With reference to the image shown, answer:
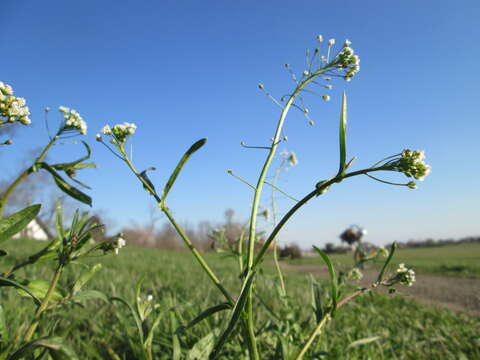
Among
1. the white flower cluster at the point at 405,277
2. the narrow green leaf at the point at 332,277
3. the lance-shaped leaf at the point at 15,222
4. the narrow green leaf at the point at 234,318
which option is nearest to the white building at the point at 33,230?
the lance-shaped leaf at the point at 15,222

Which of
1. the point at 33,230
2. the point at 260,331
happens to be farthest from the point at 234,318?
the point at 33,230

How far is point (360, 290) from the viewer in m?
0.96

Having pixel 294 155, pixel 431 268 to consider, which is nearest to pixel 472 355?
pixel 294 155

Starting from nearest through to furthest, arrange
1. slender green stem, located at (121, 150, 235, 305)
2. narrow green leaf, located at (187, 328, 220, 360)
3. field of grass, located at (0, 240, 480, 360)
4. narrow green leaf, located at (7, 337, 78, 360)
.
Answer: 1. narrow green leaf, located at (7, 337, 78, 360)
2. slender green stem, located at (121, 150, 235, 305)
3. narrow green leaf, located at (187, 328, 220, 360)
4. field of grass, located at (0, 240, 480, 360)

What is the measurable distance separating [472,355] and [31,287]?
82.7 inches

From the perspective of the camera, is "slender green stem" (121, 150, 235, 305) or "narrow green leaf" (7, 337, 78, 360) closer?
"narrow green leaf" (7, 337, 78, 360)

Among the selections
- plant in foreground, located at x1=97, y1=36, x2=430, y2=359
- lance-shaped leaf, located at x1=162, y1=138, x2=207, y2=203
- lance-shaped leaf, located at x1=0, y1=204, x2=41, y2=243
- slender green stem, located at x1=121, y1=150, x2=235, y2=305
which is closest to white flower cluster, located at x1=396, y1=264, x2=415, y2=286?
plant in foreground, located at x1=97, y1=36, x2=430, y2=359

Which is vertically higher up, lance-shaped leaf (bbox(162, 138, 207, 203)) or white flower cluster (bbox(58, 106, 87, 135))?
white flower cluster (bbox(58, 106, 87, 135))

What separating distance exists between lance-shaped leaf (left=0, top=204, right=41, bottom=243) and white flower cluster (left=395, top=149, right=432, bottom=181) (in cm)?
80

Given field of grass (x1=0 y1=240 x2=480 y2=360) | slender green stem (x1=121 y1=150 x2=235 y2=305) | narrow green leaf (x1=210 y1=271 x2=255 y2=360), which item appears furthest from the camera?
field of grass (x1=0 y1=240 x2=480 y2=360)

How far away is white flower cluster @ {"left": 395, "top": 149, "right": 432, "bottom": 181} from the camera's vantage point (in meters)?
0.68

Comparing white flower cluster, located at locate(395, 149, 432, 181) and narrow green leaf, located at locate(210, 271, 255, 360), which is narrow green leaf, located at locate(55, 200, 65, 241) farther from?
white flower cluster, located at locate(395, 149, 432, 181)

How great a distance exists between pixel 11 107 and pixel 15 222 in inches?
9.4

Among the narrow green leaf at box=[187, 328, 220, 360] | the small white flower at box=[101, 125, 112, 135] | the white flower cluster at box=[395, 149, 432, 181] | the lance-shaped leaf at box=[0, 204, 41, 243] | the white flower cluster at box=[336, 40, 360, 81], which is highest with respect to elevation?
the white flower cluster at box=[336, 40, 360, 81]
